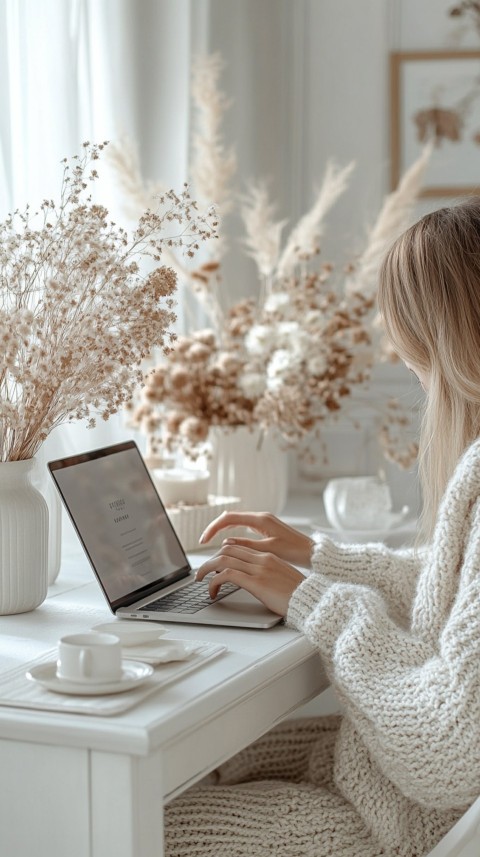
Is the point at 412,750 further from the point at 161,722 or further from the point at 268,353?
the point at 268,353

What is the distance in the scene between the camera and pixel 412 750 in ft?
3.58

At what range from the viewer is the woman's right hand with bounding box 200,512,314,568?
1490mm

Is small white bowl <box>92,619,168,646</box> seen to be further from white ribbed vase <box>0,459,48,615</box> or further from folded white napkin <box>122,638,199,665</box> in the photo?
white ribbed vase <box>0,459,48,615</box>

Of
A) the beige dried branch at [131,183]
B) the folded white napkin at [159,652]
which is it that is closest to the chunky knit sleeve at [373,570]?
the folded white napkin at [159,652]

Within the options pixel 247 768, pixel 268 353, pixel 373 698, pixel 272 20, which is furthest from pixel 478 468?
pixel 272 20

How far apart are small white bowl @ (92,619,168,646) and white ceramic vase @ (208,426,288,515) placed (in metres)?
0.99

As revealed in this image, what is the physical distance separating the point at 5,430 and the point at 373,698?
1.78 ft

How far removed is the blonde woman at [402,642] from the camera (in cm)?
109

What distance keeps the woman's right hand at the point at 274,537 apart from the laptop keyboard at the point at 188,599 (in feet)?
0.24

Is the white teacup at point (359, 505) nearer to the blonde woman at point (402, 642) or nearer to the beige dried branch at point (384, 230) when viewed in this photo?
the beige dried branch at point (384, 230)

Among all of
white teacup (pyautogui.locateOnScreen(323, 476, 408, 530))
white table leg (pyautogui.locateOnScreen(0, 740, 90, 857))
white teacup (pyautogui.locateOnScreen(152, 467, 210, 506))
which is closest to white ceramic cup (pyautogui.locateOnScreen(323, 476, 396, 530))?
white teacup (pyautogui.locateOnScreen(323, 476, 408, 530))

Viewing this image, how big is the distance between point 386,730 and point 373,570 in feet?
1.14

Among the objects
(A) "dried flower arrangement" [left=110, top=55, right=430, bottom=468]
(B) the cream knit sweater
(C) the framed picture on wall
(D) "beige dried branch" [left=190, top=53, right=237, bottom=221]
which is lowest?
(B) the cream knit sweater

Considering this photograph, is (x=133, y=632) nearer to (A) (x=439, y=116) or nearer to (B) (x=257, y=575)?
(B) (x=257, y=575)
